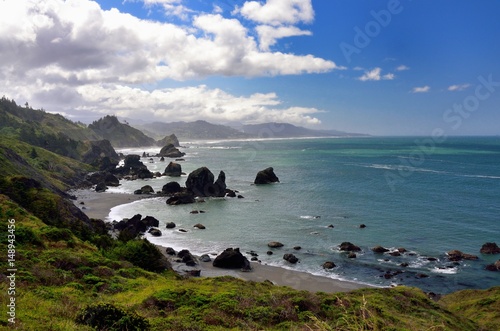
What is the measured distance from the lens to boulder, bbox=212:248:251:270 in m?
43.7

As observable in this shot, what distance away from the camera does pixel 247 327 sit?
1672 centimetres

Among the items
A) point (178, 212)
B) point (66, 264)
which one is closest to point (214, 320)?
point (66, 264)

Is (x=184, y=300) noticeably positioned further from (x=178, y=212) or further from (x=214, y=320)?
(x=178, y=212)

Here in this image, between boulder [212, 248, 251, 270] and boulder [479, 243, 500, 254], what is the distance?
117 feet

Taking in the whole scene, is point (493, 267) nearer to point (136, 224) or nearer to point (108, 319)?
point (108, 319)

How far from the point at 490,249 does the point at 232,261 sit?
38700 mm

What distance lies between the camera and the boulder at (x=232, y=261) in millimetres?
43656

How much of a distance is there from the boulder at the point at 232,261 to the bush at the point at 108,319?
30552 mm

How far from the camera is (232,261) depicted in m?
43.8

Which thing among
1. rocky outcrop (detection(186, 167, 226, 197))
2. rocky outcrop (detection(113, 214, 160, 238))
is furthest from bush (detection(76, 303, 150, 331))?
rocky outcrop (detection(186, 167, 226, 197))

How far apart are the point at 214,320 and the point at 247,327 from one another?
1851 mm

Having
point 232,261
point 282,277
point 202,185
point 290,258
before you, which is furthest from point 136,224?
point 202,185

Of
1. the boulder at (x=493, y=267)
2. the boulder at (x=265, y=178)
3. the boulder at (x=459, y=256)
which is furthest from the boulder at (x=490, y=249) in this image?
the boulder at (x=265, y=178)

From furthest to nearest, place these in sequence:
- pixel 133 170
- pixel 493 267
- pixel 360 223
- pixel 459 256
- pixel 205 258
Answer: pixel 133 170 → pixel 360 223 → pixel 205 258 → pixel 459 256 → pixel 493 267
